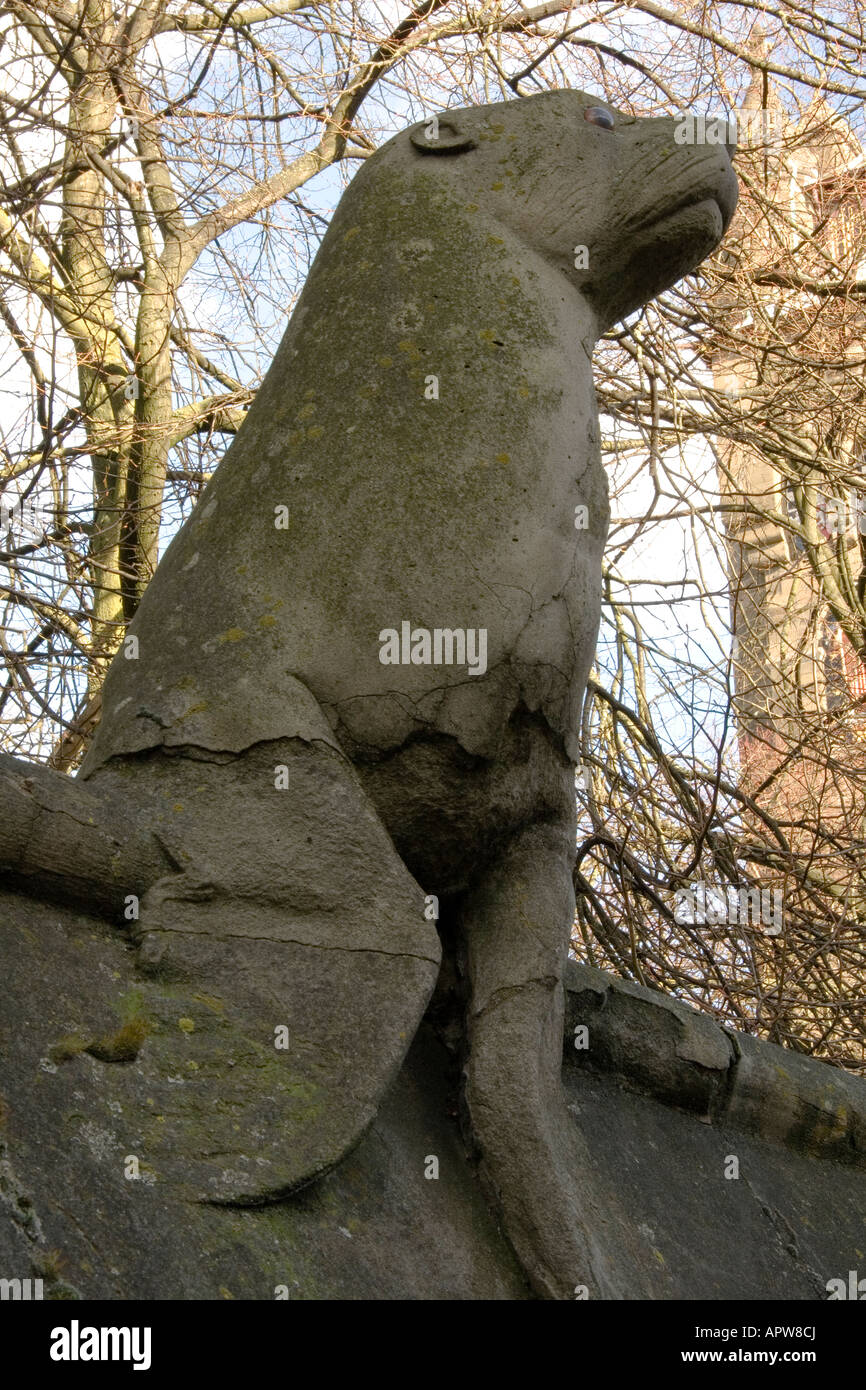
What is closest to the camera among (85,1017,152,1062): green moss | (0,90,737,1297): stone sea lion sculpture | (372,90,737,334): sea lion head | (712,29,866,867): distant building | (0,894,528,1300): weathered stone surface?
(0,894,528,1300): weathered stone surface

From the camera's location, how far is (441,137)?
2.84 m

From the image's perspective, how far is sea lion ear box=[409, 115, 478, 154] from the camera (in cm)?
282

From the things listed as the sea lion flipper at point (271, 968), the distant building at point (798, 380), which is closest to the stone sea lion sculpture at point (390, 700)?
the sea lion flipper at point (271, 968)

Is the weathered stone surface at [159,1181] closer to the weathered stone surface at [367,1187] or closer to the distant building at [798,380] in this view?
the weathered stone surface at [367,1187]

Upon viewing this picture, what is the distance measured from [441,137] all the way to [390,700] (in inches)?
43.0

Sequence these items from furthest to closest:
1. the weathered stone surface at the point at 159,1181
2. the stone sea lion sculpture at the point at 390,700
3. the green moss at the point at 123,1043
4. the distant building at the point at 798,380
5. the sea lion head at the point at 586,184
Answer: the distant building at the point at 798,380 → the sea lion head at the point at 586,184 → the stone sea lion sculpture at the point at 390,700 → the green moss at the point at 123,1043 → the weathered stone surface at the point at 159,1181

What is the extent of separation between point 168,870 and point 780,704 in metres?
5.24

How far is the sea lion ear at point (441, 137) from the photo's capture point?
2824 mm

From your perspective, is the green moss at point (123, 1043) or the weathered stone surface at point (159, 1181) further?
the green moss at point (123, 1043)

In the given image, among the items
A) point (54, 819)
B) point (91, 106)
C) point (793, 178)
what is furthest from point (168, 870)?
point (793, 178)

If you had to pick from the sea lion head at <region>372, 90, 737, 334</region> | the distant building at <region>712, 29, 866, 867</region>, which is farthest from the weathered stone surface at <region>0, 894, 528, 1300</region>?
the distant building at <region>712, 29, 866, 867</region>

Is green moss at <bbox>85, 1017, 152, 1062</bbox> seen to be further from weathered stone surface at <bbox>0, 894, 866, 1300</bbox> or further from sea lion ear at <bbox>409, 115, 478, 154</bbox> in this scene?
sea lion ear at <bbox>409, 115, 478, 154</bbox>

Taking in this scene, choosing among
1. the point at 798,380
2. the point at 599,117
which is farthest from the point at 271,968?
the point at 798,380

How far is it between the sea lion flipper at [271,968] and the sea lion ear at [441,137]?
45.4 inches
